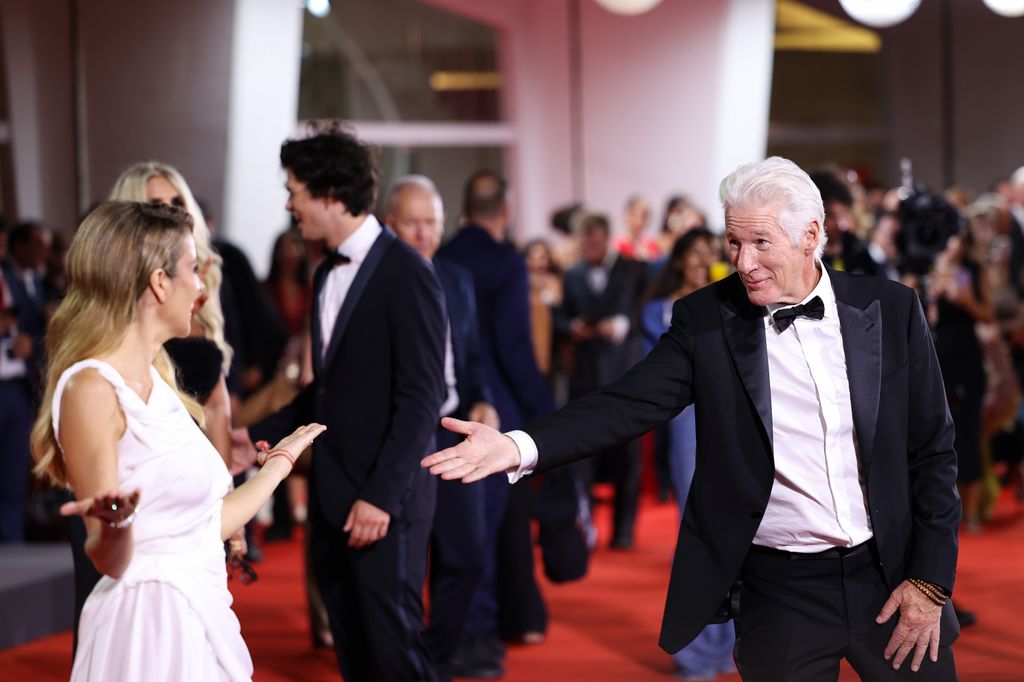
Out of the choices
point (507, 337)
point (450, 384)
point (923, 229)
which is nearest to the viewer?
point (450, 384)

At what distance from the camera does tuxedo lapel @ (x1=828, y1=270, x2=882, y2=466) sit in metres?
2.70

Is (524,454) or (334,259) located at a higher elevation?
(334,259)

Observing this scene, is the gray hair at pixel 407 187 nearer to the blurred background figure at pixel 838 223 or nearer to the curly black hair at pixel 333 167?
the curly black hair at pixel 333 167

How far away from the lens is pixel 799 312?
Result: 108 inches

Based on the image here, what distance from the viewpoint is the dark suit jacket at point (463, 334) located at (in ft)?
15.4

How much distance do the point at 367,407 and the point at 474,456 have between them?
42.5 inches

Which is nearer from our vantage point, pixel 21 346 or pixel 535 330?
pixel 21 346

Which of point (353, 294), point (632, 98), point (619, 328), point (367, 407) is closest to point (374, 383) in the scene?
point (367, 407)

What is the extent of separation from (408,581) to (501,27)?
10.2 meters

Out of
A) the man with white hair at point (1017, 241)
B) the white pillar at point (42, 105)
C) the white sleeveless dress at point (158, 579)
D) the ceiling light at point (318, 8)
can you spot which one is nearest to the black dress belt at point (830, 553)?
the white sleeveless dress at point (158, 579)

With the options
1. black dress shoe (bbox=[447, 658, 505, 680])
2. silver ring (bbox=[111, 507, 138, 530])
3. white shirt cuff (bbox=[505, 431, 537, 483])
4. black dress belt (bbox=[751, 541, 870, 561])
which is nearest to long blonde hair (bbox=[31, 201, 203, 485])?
silver ring (bbox=[111, 507, 138, 530])

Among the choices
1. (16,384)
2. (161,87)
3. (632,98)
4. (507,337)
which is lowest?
(16,384)

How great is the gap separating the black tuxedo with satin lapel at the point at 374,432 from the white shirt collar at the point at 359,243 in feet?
0.09

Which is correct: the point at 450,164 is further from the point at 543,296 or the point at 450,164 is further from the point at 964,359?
the point at 964,359
